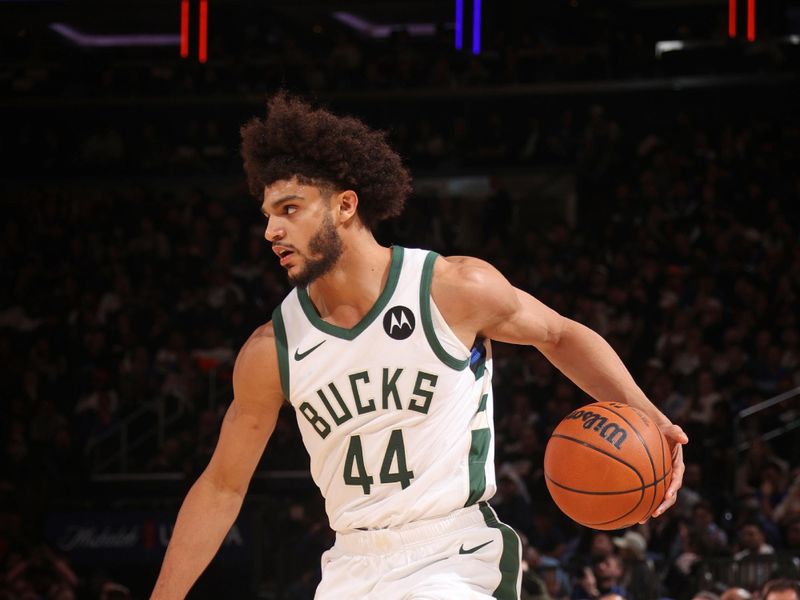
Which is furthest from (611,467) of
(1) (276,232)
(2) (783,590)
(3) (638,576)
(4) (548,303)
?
(4) (548,303)

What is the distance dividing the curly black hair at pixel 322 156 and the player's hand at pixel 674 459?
112 cm

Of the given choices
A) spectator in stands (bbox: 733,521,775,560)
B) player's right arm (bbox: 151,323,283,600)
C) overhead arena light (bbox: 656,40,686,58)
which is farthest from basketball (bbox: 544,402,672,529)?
overhead arena light (bbox: 656,40,686,58)

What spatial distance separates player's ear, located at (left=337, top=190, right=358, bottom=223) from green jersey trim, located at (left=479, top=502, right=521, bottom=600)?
0.97 meters

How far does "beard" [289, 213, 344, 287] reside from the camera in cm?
368

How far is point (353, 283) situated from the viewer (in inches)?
148

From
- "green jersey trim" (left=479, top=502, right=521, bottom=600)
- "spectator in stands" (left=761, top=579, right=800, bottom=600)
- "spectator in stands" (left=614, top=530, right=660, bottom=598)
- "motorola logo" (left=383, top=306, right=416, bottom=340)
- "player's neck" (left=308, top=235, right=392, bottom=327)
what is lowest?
"spectator in stands" (left=614, top=530, right=660, bottom=598)

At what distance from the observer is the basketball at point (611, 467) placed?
3.65 metres

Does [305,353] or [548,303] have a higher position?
[305,353]

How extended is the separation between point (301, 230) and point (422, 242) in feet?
34.8

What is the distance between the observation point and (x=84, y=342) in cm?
1273

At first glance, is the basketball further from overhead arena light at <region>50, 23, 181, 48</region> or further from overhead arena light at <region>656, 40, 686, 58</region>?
overhead arena light at <region>50, 23, 181, 48</region>

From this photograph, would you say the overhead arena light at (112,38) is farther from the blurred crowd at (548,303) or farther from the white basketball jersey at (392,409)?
the white basketball jersey at (392,409)

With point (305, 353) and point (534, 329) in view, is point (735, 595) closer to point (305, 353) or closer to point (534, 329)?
point (534, 329)

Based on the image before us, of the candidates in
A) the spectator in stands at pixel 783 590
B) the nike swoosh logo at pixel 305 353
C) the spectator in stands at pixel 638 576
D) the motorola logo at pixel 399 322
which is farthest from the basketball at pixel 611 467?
the spectator in stands at pixel 638 576
